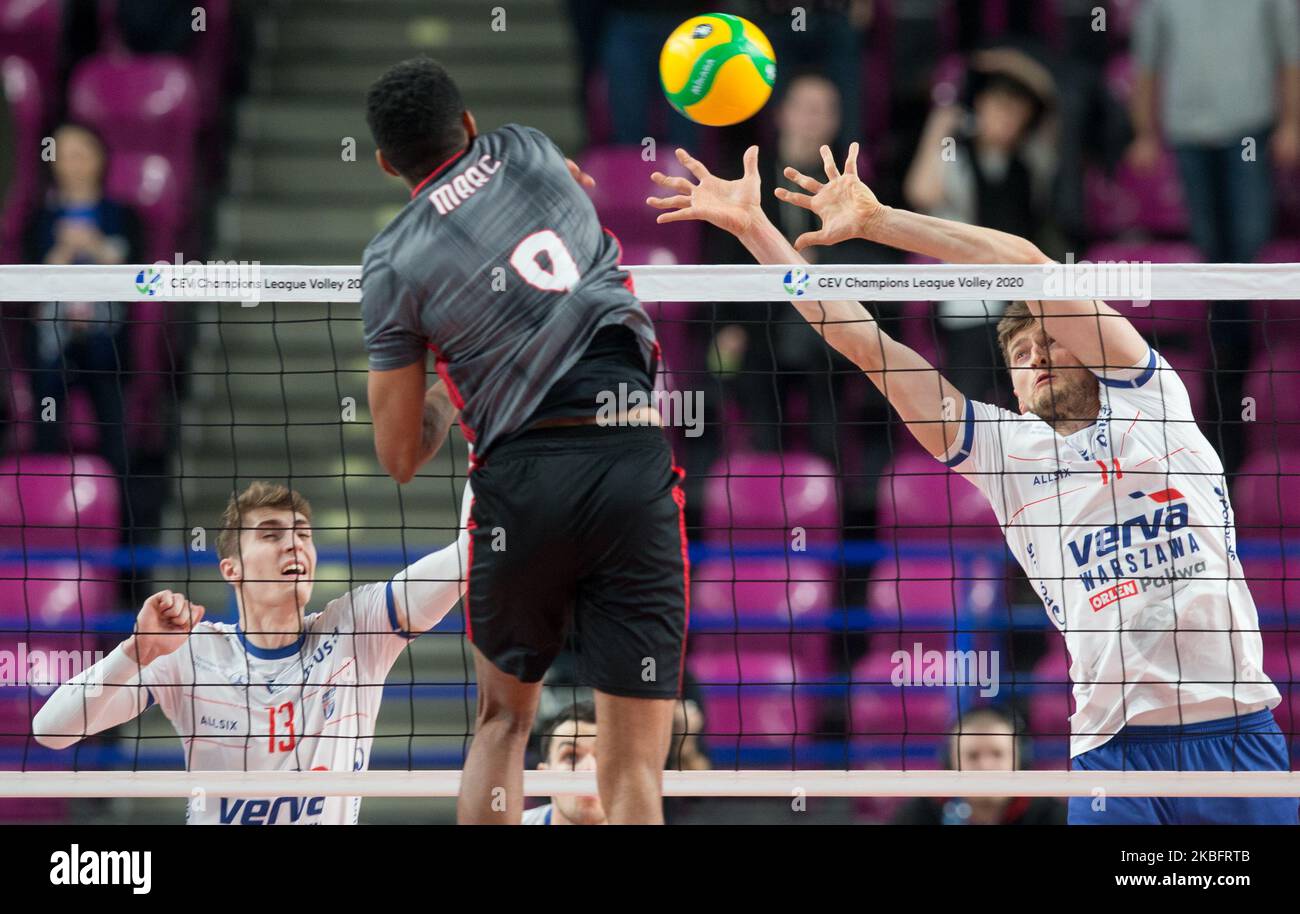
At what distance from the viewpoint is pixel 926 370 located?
548 centimetres

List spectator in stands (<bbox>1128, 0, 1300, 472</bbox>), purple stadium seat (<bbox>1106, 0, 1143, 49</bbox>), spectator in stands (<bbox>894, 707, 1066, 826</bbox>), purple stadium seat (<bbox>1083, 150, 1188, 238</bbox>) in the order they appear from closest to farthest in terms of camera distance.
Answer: spectator in stands (<bbox>894, 707, 1066, 826</bbox>) → spectator in stands (<bbox>1128, 0, 1300, 472</bbox>) → purple stadium seat (<bbox>1083, 150, 1188, 238</bbox>) → purple stadium seat (<bbox>1106, 0, 1143, 49</bbox>)

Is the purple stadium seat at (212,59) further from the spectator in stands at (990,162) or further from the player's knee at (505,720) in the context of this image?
the player's knee at (505,720)

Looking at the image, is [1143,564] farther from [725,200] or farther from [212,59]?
[212,59]

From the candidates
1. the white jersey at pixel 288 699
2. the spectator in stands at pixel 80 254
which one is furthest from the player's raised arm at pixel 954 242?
the spectator in stands at pixel 80 254

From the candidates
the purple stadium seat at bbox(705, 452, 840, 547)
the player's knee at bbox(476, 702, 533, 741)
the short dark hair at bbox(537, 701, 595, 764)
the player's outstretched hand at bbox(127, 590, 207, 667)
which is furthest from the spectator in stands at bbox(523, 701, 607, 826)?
the purple stadium seat at bbox(705, 452, 840, 547)

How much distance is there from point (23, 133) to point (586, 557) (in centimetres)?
751

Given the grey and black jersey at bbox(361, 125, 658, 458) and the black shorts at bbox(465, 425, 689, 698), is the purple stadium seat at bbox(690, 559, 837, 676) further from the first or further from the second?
the grey and black jersey at bbox(361, 125, 658, 458)

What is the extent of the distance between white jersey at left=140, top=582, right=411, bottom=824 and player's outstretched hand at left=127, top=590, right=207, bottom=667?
10.4 inches

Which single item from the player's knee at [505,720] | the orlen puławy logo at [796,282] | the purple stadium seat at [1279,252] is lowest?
the player's knee at [505,720]

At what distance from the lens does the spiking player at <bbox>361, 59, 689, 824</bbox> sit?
13.5 ft

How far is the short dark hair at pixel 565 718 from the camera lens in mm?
6262

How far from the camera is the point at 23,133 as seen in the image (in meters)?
10.2

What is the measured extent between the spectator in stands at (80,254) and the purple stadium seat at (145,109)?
0.81 m

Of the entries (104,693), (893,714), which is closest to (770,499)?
(893,714)
